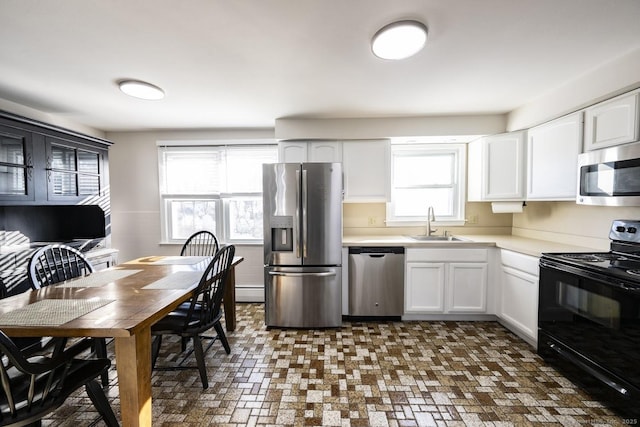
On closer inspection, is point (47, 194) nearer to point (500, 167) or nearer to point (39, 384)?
point (39, 384)

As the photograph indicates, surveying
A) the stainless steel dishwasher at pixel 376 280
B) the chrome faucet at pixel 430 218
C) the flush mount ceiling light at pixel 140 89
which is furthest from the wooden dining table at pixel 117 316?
the chrome faucet at pixel 430 218

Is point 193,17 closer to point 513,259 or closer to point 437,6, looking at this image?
point 437,6

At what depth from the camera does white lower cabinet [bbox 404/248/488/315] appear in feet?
9.41

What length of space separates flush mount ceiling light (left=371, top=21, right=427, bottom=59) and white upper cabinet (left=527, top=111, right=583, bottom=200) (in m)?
1.66

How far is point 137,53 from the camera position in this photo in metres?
1.74

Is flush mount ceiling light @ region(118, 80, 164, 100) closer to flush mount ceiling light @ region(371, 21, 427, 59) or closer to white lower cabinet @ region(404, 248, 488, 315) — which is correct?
flush mount ceiling light @ region(371, 21, 427, 59)

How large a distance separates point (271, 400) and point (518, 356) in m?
2.05

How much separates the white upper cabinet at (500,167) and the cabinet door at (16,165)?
14.8 feet

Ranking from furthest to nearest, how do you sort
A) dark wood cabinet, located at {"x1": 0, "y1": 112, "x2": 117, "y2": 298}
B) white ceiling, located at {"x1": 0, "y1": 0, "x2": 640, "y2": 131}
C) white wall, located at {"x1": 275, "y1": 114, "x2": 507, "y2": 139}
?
white wall, located at {"x1": 275, "y1": 114, "x2": 507, "y2": 139}, dark wood cabinet, located at {"x1": 0, "y1": 112, "x2": 117, "y2": 298}, white ceiling, located at {"x1": 0, "y1": 0, "x2": 640, "y2": 131}

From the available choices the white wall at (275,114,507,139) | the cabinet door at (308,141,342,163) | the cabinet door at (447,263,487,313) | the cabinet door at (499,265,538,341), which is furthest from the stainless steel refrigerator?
the cabinet door at (499,265,538,341)

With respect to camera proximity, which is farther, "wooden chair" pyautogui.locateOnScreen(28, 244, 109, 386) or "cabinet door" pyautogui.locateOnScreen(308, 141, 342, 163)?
"cabinet door" pyautogui.locateOnScreen(308, 141, 342, 163)

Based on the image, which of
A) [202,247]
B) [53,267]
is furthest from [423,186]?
[53,267]

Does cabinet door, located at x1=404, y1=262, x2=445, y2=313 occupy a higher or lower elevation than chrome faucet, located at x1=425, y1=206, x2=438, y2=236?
lower

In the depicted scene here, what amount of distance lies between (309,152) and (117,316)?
2353 mm
